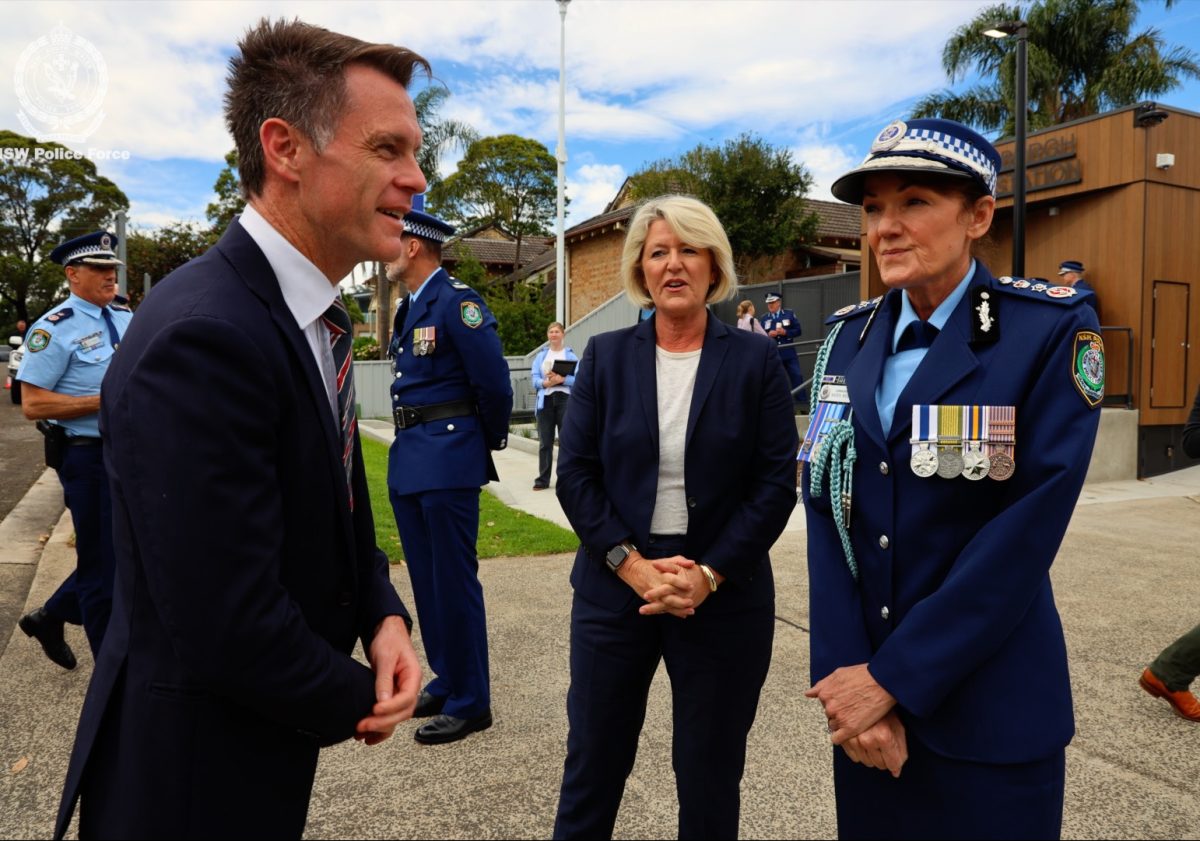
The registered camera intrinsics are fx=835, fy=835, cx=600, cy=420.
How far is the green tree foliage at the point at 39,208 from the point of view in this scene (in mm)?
51156

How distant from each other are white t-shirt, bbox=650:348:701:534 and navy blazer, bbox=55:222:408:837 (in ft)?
3.81

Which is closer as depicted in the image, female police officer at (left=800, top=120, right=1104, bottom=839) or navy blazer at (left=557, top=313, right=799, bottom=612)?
female police officer at (left=800, top=120, right=1104, bottom=839)

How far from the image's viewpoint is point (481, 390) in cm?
396

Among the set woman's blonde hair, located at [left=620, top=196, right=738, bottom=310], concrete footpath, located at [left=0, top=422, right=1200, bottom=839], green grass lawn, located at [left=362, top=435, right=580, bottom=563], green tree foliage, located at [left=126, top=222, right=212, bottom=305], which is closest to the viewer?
woman's blonde hair, located at [left=620, top=196, right=738, bottom=310]

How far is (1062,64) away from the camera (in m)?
26.3

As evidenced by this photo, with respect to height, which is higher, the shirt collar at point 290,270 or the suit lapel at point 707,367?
the shirt collar at point 290,270

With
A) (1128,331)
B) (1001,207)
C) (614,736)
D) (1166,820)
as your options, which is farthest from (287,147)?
(1001,207)

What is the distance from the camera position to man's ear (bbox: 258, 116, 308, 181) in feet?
4.69

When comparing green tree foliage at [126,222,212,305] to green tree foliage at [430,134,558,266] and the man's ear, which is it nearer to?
green tree foliage at [430,134,558,266]

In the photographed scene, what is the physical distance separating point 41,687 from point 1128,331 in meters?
13.5

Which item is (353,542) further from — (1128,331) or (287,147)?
(1128,331)

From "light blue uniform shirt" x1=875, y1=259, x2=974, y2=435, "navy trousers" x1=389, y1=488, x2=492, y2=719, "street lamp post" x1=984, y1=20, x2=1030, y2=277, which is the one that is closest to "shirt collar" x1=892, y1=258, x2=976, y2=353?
"light blue uniform shirt" x1=875, y1=259, x2=974, y2=435

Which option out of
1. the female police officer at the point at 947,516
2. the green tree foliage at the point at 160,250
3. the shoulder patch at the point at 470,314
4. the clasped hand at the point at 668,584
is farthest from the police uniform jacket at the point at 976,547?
the green tree foliage at the point at 160,250

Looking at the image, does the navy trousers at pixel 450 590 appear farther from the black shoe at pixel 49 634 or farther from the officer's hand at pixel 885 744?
the officer's hand at pixel 885 744
